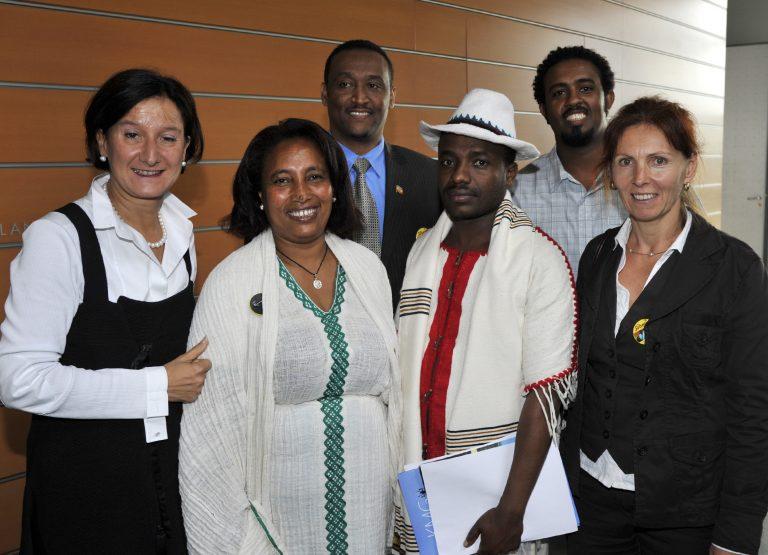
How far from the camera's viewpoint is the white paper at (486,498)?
6.23 ft

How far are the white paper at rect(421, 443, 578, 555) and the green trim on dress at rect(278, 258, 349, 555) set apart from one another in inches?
9.8

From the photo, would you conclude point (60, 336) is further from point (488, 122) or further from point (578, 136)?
point (578, 136)

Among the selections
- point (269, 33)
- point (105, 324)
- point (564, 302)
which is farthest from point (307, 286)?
point (269, 33)

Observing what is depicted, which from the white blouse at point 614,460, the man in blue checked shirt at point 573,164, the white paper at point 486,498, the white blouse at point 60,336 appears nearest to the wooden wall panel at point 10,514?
the white blouse at point 60,336

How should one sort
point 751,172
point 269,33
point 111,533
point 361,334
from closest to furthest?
point 111,533, point 361,334, point 269,33, point 751,172

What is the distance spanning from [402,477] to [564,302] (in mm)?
686

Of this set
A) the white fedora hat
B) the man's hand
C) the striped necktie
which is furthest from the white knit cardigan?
the striped necktie

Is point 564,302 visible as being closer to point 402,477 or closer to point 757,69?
point 402,477

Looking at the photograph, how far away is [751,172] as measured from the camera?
35.9ft

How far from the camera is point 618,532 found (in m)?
1.99

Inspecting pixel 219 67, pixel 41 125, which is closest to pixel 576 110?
pixel 219 67

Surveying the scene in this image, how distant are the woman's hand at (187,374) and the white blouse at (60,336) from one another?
0.07ft

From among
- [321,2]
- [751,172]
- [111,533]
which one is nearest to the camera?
[111,533]

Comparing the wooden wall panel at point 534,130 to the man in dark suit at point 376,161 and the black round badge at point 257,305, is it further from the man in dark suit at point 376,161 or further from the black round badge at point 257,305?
the black round badge at point 257,305
